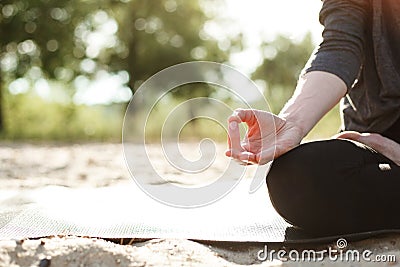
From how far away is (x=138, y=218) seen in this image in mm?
1942

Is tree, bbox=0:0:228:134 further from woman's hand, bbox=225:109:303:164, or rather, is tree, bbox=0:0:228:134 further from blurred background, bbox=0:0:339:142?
woman's hand, bbox=225:109:303:164

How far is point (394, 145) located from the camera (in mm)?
1763

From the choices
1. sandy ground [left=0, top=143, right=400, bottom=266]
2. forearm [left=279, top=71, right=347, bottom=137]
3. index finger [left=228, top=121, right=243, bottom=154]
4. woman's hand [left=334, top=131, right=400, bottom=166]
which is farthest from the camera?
Answer: woman's hand [left=334, top=131, right=400, bottom=166]

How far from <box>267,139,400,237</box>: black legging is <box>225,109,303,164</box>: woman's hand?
0.04 meters

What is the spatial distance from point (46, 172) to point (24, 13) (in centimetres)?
867

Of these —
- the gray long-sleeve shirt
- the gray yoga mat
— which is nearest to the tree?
the gray yoga mat

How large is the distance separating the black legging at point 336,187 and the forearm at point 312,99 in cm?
6

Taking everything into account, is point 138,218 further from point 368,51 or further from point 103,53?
point 103,53

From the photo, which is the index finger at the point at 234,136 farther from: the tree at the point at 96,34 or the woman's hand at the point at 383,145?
the tree at the point at 96,34

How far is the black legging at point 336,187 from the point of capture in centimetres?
155

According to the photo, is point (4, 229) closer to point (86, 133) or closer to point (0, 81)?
point (86, 133)

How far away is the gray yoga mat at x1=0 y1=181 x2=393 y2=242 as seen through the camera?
1678 millimetres

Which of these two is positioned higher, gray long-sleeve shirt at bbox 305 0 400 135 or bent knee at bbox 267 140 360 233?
gray long-sleeve shirt at bbox 305 0 400 135

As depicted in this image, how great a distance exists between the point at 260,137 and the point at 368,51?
61cm
